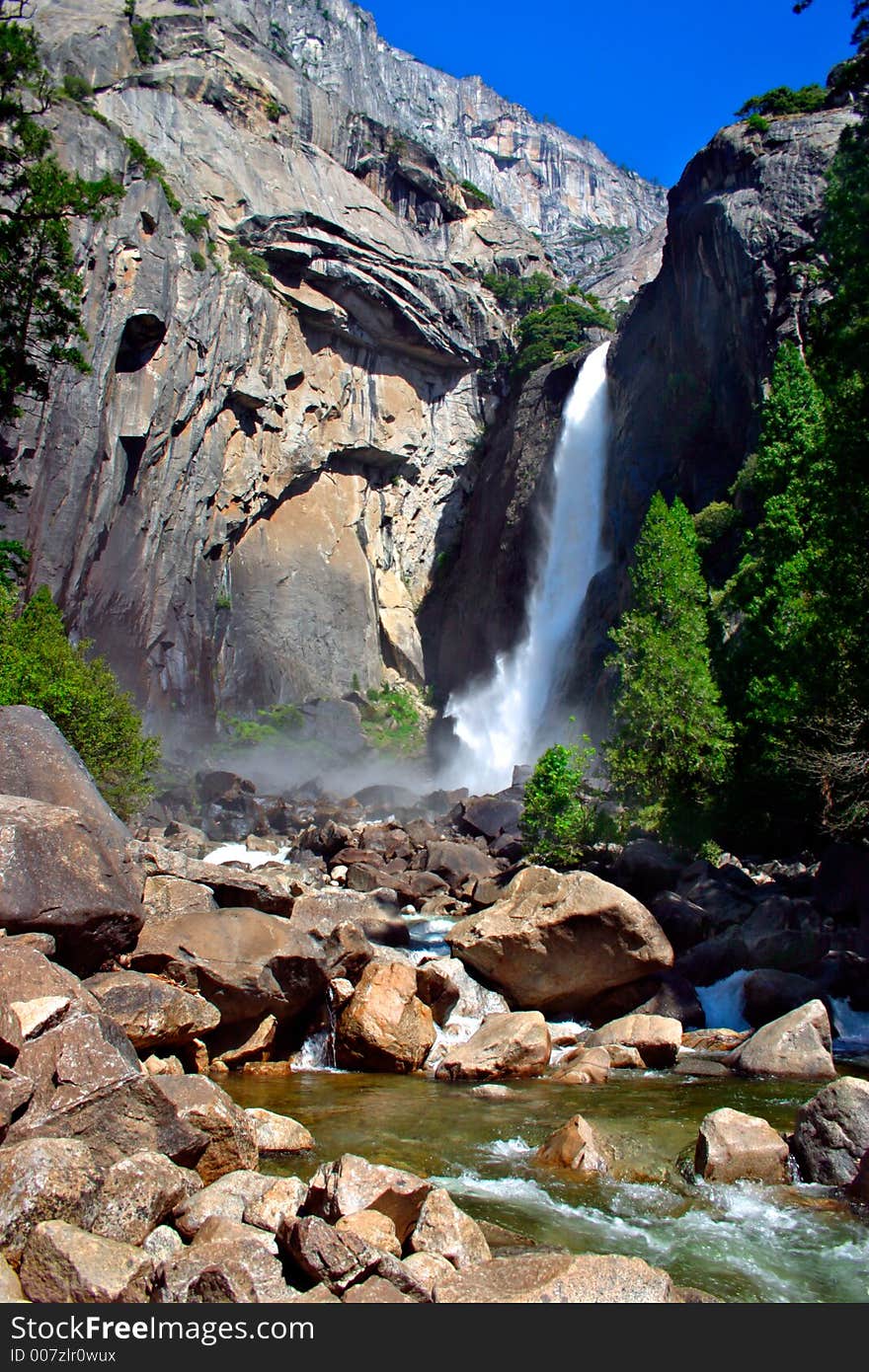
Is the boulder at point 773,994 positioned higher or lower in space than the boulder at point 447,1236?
lower

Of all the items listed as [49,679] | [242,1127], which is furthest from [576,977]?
[49,679]

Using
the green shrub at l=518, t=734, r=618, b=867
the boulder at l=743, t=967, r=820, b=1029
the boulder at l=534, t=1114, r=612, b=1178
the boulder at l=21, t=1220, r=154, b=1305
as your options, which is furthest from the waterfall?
the boulder at l=21, t=1220, r=154, b=1305

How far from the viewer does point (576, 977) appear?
43.4 ft

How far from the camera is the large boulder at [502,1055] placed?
10625 millimetres

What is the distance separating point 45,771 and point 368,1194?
7927 mm

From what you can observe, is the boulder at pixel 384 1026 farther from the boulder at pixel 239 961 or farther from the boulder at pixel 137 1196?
the boulder at pixel 137 1196

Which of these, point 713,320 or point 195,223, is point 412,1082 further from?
point 195,223

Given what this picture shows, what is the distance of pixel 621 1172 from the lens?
7461 millimetres

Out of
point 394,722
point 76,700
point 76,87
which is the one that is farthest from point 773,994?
point 76,87

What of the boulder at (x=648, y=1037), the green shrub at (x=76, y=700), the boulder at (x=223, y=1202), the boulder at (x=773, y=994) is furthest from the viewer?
the green shrub at (x=76, y=700)

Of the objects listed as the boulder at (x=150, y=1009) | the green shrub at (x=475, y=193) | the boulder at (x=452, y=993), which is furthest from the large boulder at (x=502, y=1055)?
the green shrub at (x=475, y=193)

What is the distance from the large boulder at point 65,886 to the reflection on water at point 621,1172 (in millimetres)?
2169

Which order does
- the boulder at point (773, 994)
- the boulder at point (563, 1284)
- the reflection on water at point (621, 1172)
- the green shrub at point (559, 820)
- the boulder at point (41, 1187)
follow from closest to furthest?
the boulder at point (563, 1284), the boulder at point (41, 1187), the reflection on water at point (621, 1172), the boulder at point (773, 994), the green shrub at point (559, 820)

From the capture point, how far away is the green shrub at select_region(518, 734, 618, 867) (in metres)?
21.1
